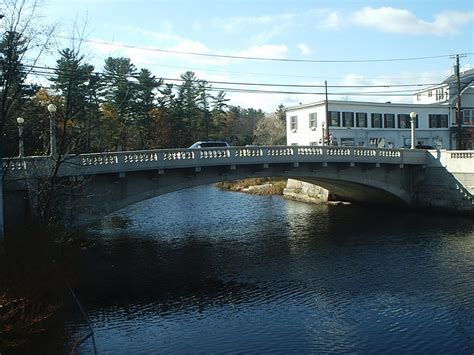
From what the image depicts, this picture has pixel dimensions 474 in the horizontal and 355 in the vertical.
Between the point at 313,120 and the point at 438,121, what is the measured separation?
14.9m

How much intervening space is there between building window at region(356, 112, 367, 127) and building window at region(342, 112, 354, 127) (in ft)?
2.48

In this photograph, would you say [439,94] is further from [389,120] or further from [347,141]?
[347,141]

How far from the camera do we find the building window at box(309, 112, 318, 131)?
5197 cm

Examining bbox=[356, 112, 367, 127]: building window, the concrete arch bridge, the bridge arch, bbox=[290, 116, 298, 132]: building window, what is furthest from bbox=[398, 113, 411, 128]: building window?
the bridge arch

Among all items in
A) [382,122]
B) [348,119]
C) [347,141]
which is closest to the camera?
[347,141]

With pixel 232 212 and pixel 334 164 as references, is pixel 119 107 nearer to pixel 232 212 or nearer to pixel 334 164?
pixel 232 212

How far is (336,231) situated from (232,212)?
11070 millimetres

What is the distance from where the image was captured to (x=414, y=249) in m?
24.6

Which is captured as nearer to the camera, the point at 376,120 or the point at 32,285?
the point at 32,285

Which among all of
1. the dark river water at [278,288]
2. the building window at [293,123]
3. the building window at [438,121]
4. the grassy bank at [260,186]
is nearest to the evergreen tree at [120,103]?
the grassy bank at [260,186]

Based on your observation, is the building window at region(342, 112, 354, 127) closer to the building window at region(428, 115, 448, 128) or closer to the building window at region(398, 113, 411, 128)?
the building window at region(398, 113, 411, 128)

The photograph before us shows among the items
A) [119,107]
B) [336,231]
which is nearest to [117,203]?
[336,231]

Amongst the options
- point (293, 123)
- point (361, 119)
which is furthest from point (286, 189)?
point (361, 119)

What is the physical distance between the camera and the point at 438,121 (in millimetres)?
56219
